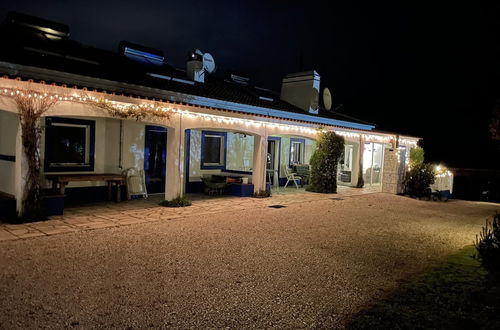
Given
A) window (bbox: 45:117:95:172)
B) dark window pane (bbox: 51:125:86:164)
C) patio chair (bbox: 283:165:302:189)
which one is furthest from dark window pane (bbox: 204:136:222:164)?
dark window pane (bbox: 51:125:86:164)

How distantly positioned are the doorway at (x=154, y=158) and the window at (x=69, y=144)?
186 cm

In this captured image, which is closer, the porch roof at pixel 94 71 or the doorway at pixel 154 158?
the porch roof at pixel 94 71

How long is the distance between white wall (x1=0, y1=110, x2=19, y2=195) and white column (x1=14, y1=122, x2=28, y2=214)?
0.88m

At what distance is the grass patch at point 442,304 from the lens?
376 cm

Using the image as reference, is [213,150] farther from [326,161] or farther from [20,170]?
[20,170]

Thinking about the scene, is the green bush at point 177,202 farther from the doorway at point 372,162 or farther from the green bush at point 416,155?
the doorway at point 372,162

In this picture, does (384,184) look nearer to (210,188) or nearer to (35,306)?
(210,188)

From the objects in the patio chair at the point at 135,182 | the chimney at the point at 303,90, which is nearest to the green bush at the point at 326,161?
the chimney at the point at 303,90

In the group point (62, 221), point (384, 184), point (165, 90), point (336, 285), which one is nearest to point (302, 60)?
point (384, 184)

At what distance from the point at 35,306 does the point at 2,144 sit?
6700 millimetres

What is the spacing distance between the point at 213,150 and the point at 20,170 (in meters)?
7.82

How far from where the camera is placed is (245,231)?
25.4 ft

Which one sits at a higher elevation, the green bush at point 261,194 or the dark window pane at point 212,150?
the dark window pane at point 212,150

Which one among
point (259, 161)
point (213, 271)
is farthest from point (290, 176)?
point (213, 271)
